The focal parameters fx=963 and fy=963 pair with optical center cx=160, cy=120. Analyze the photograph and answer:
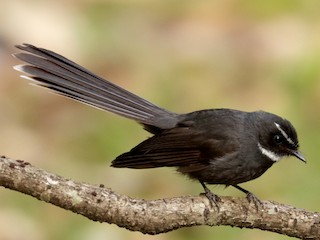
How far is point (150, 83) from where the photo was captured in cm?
1087

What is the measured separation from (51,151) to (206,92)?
6.91ft


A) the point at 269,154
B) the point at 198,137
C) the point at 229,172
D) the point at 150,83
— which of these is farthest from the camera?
the point at 150,83

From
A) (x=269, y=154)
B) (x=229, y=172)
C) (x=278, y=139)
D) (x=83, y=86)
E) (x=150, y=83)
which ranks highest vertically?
(x=150, y=83)

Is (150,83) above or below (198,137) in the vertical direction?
above

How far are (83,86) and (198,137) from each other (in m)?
0.84

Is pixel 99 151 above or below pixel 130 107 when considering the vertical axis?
above

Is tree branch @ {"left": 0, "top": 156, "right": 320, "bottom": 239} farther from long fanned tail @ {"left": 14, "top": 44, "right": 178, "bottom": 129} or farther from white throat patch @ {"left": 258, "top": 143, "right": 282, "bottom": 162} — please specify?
long fanned tail @ {"left": 14, "top": 44, "right": 178, "bottom": 129}

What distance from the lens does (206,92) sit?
35.8 feet

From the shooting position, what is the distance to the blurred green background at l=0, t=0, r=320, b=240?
8.76 meters

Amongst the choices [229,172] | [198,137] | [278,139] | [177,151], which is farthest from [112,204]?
[278,139]

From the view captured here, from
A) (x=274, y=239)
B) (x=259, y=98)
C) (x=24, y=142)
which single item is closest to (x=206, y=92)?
(x=259, y=98)

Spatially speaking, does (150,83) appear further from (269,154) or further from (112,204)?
(112,204)

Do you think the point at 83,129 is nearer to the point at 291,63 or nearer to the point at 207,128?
the point at 291,63

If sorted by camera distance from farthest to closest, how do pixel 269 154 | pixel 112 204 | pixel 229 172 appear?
pixel 269 154 → pixel 229 172 → pixel 112 204
